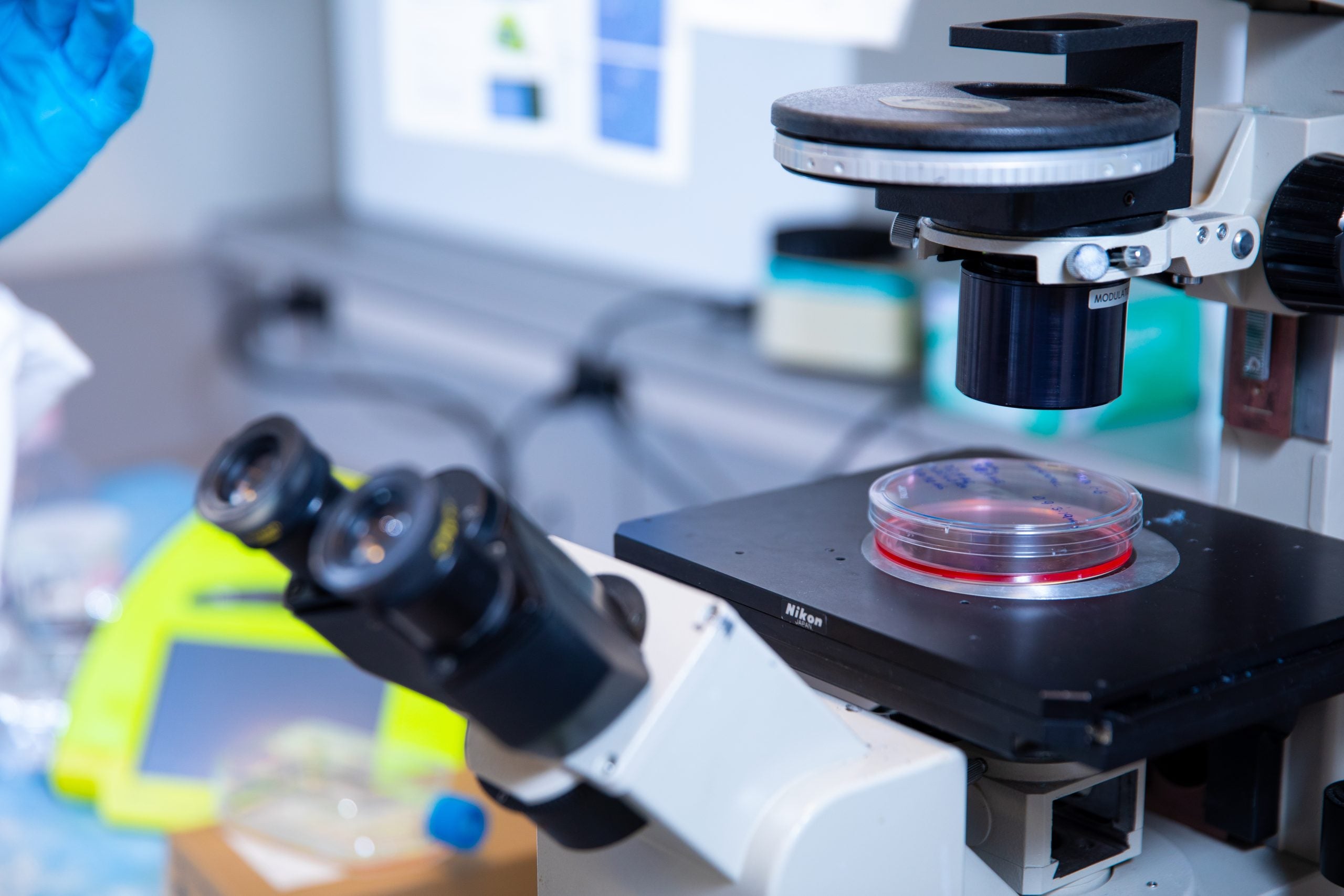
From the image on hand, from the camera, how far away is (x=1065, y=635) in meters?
0.69

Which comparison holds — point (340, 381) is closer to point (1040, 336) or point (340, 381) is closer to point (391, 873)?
point (391, 873)

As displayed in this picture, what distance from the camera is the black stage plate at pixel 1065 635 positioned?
629mm

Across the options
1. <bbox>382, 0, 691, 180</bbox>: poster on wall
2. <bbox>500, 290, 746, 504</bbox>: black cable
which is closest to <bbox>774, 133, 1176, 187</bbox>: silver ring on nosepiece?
<bbox>500, 290, 746, 504</bbox>: black cable

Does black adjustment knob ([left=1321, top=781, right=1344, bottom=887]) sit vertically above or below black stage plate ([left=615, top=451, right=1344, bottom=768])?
below

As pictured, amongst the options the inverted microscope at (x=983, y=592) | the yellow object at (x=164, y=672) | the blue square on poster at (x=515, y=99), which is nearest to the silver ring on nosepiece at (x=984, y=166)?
the inverted microscope at (x=983, y=592)

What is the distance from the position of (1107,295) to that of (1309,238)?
134 mm

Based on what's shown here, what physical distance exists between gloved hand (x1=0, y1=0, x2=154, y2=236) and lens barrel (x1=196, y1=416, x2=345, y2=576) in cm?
43

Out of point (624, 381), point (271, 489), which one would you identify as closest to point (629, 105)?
point (624, 381)

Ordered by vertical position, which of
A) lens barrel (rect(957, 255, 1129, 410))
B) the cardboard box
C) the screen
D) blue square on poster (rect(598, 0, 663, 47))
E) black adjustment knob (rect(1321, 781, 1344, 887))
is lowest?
the screen

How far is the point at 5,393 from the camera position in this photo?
1078 millimetres

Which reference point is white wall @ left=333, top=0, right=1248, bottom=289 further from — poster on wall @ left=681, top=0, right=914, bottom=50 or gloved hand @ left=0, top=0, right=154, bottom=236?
gloved hand @ left=0, top=0, right=154, bottom=236

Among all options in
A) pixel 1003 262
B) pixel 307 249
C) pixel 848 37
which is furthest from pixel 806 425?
pixel 307 249

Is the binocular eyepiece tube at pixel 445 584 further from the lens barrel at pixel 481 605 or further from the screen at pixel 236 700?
the screen at pixel 236 700

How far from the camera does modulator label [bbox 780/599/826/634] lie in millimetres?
724
